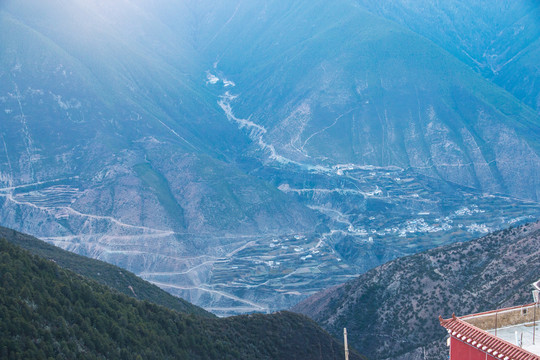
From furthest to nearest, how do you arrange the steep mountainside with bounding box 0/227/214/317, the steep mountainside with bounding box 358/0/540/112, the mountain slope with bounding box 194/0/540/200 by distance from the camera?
the steep mountainside with bounding box 358/0/540/112
the mountain slope with bounding box 194/0/540/200
the steep mountainside with bounding box 0/227/214/317

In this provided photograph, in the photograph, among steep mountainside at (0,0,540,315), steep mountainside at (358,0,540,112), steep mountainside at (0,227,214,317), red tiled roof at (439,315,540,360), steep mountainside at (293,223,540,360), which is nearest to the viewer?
red tiled roof at (439,315,540,360)

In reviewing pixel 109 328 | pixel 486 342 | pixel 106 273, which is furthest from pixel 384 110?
pixel 486 342

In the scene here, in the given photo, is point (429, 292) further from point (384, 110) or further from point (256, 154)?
point (384, 110)

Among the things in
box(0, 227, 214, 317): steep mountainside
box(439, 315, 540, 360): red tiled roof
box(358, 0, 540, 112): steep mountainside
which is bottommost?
box(439, 315, 540, 360): red tiled roof

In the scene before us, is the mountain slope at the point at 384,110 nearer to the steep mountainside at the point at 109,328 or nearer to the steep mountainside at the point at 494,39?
the steep mountainside at the point at 494,39

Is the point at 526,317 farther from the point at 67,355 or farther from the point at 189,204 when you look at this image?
the point at 189,204

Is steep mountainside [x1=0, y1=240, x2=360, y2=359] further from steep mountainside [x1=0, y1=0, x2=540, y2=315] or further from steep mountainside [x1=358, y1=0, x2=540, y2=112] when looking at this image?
steep mountainside [x1=358, y1=0, x2=540, y2=112]

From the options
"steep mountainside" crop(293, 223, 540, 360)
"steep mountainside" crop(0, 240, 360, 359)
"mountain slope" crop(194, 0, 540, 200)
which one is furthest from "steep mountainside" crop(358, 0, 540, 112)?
"steep mountainside" crop(0, 240, 360, 359)

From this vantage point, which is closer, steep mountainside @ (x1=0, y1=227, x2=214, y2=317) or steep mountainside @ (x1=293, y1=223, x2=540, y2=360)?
steep mountainside @ (x1=293, y1=223, x2=540, y2=360)
